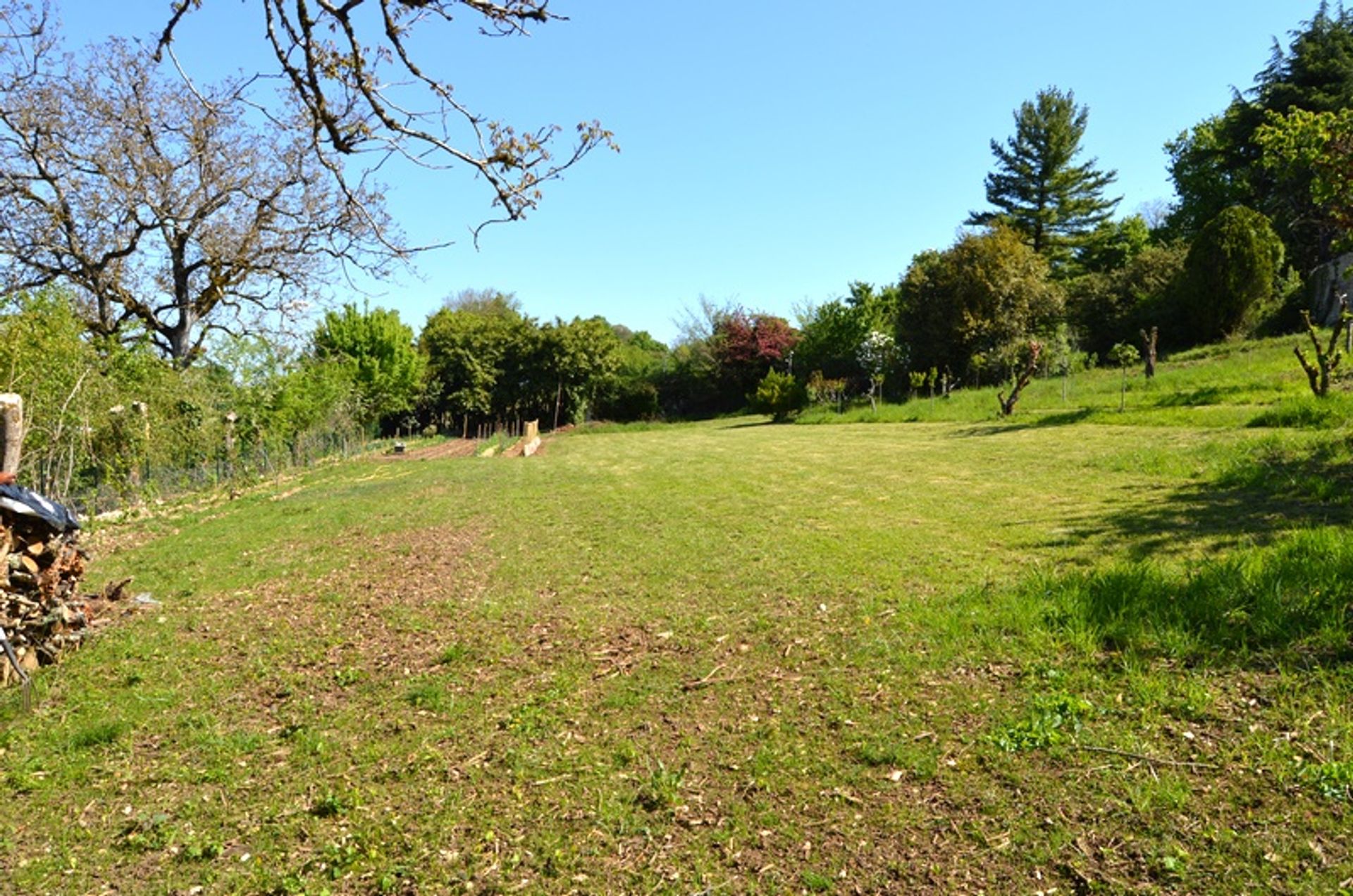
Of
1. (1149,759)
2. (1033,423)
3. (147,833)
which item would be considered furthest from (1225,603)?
(1033,423)

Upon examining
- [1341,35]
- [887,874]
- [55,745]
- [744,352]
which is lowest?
[887,874]

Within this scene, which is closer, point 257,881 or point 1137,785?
point 257,881

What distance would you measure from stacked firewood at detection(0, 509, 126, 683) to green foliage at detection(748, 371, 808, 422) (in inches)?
795

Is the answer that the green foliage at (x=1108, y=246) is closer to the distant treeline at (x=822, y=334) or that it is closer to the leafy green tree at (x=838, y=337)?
the distant treeline at (x=822, y=334)

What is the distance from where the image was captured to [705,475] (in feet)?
36.7

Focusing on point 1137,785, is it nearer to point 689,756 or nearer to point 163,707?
point 689,756

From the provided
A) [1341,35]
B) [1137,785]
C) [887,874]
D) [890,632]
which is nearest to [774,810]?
[887,874]

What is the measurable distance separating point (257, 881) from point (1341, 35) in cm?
3437

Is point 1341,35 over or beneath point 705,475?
over

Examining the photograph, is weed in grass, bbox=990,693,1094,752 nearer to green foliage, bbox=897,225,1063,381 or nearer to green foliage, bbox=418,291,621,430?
green foliage, bbox=897,225,1063,381

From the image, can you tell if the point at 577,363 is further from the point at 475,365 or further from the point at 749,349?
the point at 749,349

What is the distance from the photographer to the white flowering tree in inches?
932

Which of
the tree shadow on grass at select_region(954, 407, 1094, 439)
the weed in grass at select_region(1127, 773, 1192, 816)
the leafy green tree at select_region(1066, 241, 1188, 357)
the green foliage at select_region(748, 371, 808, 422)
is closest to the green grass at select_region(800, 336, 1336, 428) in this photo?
the tree shadow on grass at select_region(954, 407, 1094, 439)

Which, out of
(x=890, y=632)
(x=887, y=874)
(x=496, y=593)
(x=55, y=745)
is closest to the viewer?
(x=887, y=874)
